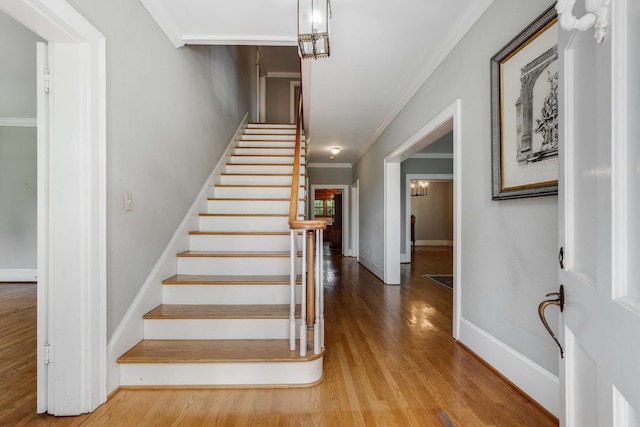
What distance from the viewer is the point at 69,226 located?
1.54 metres

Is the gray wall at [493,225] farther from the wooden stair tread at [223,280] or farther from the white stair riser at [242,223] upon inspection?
the white stair riser at [242,223]

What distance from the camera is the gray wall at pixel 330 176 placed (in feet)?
25.7

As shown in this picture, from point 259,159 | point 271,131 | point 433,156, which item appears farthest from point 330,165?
point 259,159

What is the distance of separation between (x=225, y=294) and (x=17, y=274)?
4.83 m

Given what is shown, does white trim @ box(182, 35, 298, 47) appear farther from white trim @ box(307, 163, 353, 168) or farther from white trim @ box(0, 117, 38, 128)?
white trim @ box(307, 163, 353, 168)

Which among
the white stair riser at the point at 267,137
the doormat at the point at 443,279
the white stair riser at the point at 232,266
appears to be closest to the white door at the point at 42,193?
the white stair riser at the point at 232,266

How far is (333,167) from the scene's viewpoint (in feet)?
26.0

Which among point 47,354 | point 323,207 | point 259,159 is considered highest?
point 259,159

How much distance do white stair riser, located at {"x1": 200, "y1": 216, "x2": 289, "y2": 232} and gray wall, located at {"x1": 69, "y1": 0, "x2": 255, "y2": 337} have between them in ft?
1.06

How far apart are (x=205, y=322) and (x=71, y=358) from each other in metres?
0.71

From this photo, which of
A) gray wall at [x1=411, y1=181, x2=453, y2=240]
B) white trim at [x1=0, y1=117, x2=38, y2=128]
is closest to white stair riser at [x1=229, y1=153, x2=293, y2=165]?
white trim at [x1=0, y1=117, x2=38, y2=128]

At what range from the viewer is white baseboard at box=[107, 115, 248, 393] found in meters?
1.75

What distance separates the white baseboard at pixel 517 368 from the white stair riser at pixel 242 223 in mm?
1914

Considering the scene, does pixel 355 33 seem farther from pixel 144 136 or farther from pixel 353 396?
pixel 353 396
